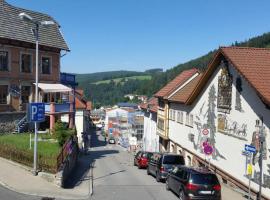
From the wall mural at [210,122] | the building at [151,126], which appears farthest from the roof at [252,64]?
the building at [151,126]

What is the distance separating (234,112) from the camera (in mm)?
24609

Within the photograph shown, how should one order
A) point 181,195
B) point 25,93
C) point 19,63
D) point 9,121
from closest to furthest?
point 181,195 → point 9,121 → point 19,63 → point 25,93

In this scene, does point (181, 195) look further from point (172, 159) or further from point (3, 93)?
point (3, 93)

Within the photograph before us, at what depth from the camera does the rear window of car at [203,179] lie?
781 inches

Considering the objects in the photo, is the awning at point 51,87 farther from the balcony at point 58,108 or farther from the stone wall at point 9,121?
the stone wall at point 9,121

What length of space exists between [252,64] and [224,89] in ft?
11.2

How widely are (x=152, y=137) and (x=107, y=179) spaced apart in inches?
1226

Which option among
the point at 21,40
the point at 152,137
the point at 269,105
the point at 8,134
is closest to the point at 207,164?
the point at 269,105

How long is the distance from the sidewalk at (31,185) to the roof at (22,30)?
55.3 feet

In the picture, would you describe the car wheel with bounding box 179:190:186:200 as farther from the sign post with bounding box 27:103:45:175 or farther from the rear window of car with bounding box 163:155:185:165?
the sign post with bounding box 27:103:45:175

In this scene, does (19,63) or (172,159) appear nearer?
(172,159)

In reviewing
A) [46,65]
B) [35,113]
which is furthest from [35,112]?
[46,65]

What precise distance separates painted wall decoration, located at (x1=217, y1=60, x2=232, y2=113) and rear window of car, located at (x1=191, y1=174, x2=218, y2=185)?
254 inches

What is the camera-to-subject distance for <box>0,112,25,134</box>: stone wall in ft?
123
